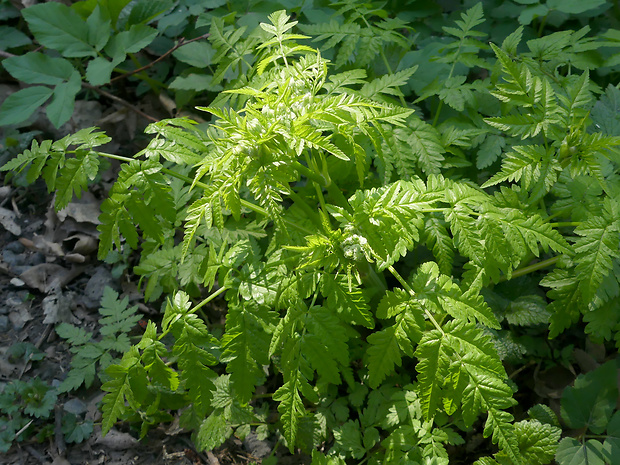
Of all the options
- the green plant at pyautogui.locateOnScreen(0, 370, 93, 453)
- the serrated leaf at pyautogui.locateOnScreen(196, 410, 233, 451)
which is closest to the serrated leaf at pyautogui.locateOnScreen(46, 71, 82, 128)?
the green plant at pyautogui.locateOnScreen(0, 370, 93, 453)

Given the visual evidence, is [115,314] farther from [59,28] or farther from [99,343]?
[59,28]

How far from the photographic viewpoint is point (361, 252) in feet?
5.81

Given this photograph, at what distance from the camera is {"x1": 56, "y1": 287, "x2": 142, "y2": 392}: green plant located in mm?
2535

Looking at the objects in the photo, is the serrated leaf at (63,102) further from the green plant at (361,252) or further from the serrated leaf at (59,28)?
the green plant at (361,252)

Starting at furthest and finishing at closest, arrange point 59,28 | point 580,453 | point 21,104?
point 59,28, point 21,104, point 580,453

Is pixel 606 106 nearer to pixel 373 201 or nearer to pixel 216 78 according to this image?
pixel 373 201

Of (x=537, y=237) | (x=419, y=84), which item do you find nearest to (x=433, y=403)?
(x=537, y=237)

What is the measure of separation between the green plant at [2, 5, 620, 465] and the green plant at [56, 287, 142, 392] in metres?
0.54

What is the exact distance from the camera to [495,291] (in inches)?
96.5

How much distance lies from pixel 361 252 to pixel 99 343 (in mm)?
1596

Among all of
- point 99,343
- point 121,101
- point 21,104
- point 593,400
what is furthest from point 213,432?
point 121,101

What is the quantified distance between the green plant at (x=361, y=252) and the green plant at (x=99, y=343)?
1.78 ft

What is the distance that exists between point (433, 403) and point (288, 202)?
5.10ft

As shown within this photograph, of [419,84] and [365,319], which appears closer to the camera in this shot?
[365,319]
